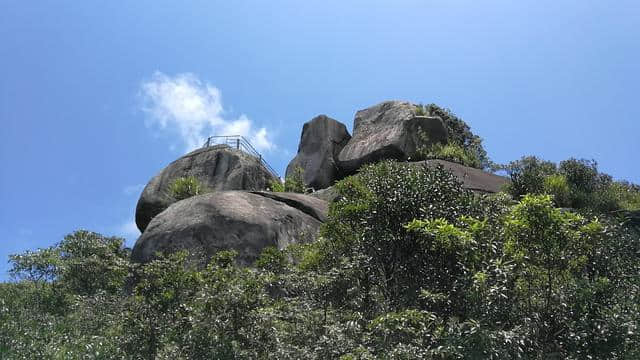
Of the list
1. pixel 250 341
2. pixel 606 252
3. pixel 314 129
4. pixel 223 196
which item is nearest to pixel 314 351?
pixel 250 341

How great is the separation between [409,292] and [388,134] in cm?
2206

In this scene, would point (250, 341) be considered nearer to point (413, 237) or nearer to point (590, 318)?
point (413, 237)

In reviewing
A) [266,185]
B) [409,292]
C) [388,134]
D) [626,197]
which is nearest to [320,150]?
[266,185]

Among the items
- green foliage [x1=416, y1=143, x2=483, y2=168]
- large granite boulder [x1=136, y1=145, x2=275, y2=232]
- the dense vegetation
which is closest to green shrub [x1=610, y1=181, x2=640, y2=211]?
green foliage [x1=416, y1=143, x2=483, y2=168]

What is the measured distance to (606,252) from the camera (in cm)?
1211

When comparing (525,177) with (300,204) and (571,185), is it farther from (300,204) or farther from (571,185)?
(300,204)

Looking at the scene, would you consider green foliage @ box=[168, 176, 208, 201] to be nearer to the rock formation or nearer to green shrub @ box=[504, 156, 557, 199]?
the rock formation

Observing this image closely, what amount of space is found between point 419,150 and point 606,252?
20.8 metres

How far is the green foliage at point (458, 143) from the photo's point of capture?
32312mm

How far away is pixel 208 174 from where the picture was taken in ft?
115

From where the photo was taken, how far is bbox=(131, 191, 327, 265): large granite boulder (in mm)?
21547

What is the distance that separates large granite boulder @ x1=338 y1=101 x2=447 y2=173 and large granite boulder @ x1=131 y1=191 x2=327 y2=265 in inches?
414

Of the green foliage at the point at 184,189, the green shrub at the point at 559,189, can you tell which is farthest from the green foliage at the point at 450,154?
the green foliage at the point at 184,189

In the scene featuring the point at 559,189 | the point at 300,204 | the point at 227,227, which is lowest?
the point at 227,227
